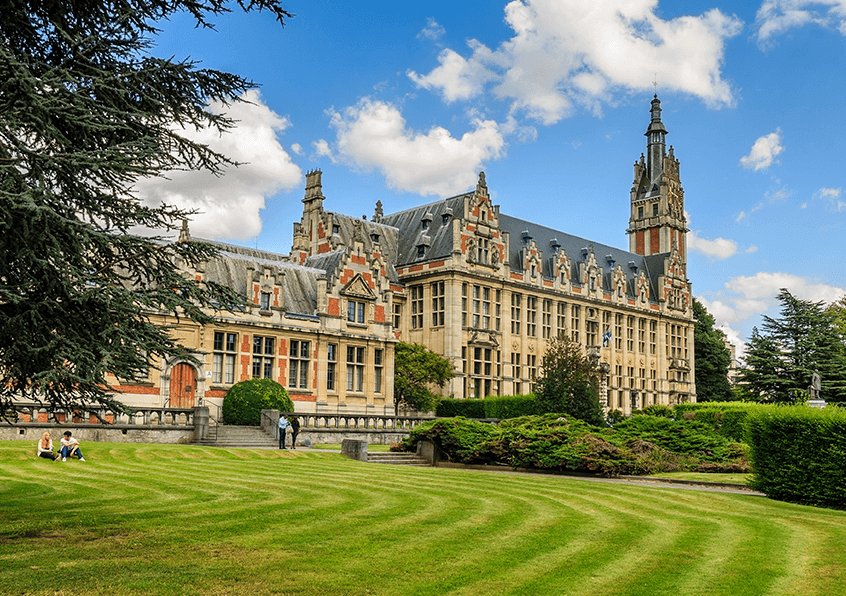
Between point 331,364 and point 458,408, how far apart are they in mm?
11784

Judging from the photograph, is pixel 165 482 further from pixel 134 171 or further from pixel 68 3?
pixel 68 3

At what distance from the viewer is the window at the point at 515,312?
6103 cm

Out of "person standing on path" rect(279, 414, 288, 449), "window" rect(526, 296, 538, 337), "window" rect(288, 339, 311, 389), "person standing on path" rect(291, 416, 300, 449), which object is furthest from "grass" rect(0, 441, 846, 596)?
"window" rect(526, 296, 538, 337)

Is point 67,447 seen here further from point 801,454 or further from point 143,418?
point 801,454

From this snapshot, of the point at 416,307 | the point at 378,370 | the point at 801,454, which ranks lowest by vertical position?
the point at 801,454

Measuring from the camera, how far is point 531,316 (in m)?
62.8

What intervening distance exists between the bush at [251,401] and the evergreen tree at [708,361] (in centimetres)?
5790

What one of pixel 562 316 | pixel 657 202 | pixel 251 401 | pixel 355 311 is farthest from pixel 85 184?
pixel 657 202

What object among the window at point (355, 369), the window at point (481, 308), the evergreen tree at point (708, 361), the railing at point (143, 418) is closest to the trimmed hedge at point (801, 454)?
the railing at point (143, 418)

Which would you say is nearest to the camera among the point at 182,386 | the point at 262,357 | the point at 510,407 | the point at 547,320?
the point at 182,386

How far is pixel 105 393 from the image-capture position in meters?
10.8

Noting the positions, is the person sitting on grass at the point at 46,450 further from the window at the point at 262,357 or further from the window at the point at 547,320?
the window at the point at 547,320

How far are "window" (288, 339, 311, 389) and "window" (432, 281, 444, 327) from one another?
14.6 meters

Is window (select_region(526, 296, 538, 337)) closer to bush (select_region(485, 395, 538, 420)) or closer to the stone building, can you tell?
the stone building
